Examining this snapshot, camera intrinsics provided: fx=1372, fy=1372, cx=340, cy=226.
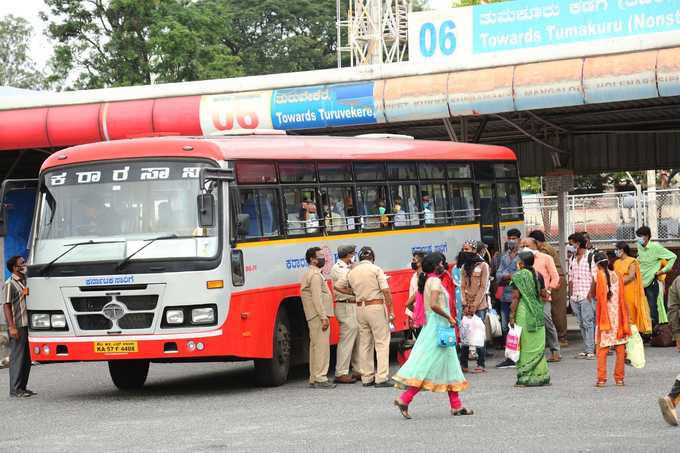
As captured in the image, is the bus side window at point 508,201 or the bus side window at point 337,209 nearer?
the bus side window at point 337,209

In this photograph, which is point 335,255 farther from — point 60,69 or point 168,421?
point 60,69

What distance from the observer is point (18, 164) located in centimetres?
3175

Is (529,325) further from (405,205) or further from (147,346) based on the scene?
(405,205)

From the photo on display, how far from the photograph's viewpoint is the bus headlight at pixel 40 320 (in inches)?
610

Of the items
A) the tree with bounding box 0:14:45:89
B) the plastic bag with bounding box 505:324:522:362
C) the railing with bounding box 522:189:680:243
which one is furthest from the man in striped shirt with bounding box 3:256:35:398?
the tree with bounding box 0:14:45:89

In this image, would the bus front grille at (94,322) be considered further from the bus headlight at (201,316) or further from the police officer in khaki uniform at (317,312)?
the police officer in khaki uniform at (317,312)

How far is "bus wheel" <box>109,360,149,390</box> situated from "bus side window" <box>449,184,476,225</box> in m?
6.19

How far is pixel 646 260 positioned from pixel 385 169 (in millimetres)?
4309

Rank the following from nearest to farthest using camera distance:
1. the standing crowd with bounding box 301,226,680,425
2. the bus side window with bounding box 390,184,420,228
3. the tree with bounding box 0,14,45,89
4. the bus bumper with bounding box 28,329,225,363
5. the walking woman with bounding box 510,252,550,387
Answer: the standing crowd with bounding box 301,226,680,425 → the bus bumper with bounding box 28,329,225,363 → the walking woman with bounding box 510,252,550,387 → the bus side window with bounding box 390,184,420,228 → the tree with bounding box 0,14,45,89

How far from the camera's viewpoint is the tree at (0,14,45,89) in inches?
3290

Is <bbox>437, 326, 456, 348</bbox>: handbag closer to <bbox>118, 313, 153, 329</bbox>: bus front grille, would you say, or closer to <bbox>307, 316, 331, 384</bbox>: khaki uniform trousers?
<bbox>307, 316, 331, 384</bbox>: khaki uniform trousers

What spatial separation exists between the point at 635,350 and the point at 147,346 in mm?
5389

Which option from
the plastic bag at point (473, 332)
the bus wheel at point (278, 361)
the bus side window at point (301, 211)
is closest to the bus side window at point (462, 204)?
the plastic bag at point (473, 332)

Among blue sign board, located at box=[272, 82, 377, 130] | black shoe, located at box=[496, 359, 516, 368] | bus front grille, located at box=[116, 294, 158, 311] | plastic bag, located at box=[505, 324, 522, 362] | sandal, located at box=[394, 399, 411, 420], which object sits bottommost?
black shoe, located at box=[496, 359, 516, 368]
